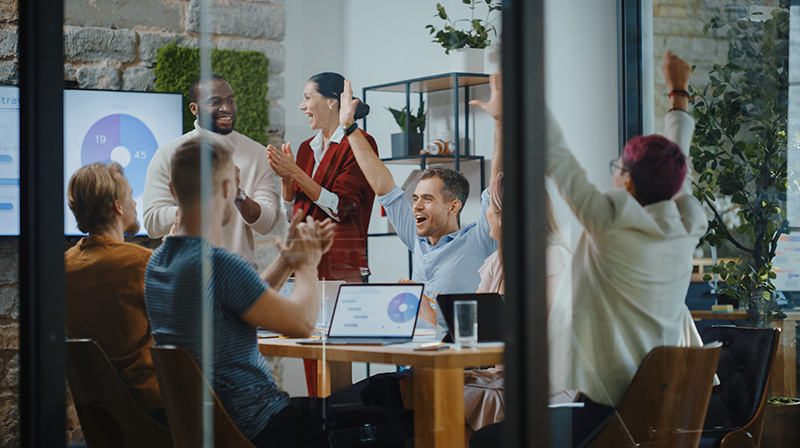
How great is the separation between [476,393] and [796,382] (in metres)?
0.81

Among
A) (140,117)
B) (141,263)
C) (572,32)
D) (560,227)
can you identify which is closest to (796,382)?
(560,227)

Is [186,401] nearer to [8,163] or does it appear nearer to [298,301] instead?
[298,301]

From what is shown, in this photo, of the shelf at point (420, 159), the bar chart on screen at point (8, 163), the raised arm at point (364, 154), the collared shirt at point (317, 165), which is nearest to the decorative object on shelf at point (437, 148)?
the shelf at point (420, 159)

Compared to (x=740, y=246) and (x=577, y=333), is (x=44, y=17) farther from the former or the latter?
(x=740, y=246)

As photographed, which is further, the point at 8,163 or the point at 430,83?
the point at 8,163

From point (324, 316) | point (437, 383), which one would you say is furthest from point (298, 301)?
point (437, 383)

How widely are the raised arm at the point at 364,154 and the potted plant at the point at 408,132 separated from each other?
0.06m

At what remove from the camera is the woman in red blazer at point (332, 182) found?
218 centimetres

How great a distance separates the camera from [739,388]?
2.04 meters

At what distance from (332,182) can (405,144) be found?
8.5 inches

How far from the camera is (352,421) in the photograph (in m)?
2.19

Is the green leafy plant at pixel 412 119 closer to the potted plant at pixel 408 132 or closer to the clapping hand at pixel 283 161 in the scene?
the potted plant at pixel 408 132

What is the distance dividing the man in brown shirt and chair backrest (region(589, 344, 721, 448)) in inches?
48.0

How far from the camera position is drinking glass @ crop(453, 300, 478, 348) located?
205 cm
